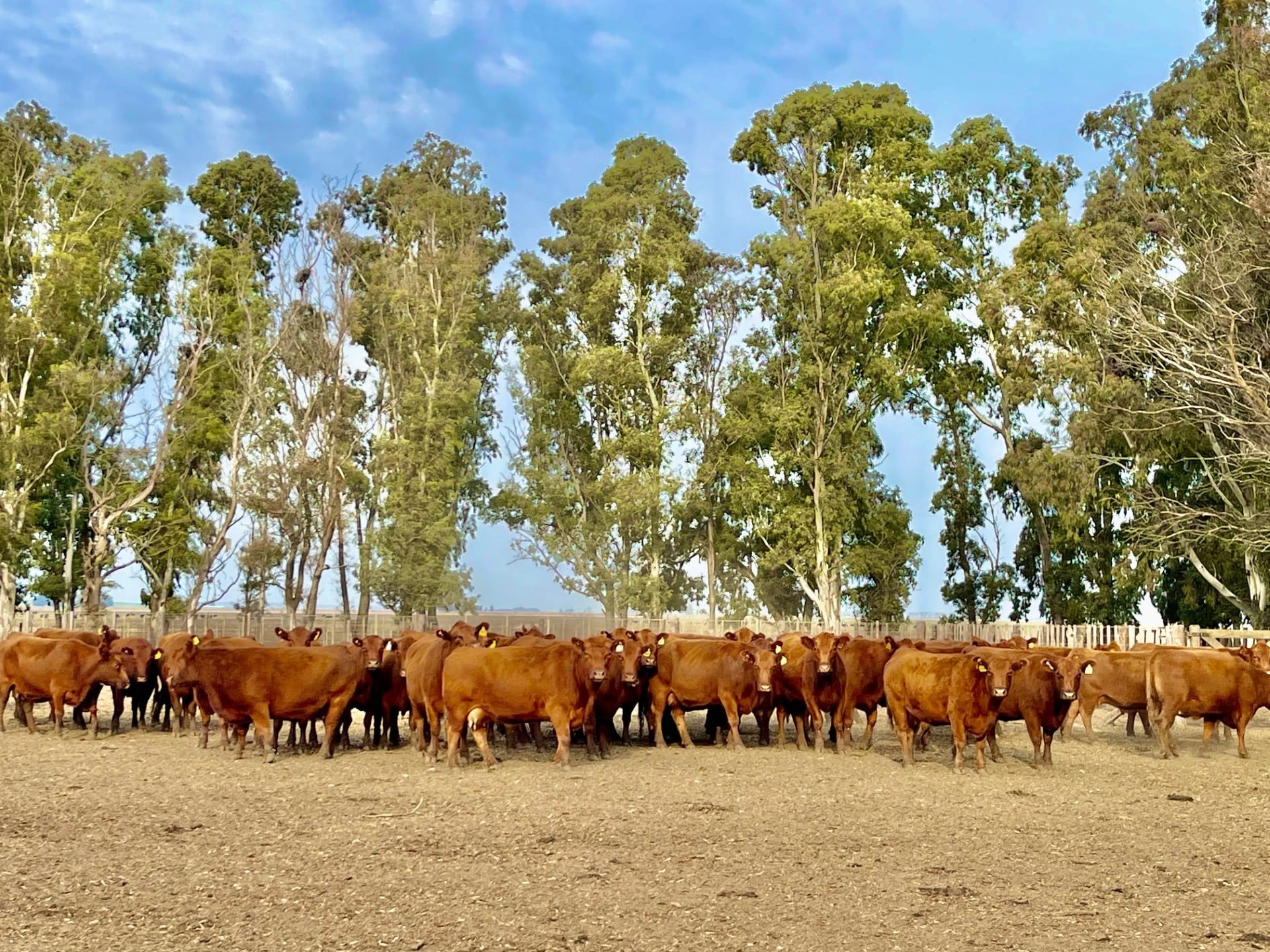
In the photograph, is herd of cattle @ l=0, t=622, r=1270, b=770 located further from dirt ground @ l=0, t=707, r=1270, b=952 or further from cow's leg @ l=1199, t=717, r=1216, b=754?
dirt ground @ l=0, t=707, r=1270, b=952

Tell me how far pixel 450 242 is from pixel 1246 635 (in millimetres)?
33884

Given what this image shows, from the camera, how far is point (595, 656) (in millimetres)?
14688

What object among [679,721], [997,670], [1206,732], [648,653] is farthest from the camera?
[1206,732]

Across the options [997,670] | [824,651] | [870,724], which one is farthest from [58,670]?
[997,670]

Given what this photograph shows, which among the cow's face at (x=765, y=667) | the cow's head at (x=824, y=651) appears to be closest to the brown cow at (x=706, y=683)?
the cow's face at (x=765, y=667)

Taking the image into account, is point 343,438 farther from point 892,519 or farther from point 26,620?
point 892,519

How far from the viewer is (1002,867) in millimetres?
9305

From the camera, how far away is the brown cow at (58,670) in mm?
17734

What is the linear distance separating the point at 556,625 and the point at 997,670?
1266 inches

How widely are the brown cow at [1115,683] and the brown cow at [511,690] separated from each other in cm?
793

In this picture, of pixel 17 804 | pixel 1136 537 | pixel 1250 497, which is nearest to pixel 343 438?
pixel 1136 537

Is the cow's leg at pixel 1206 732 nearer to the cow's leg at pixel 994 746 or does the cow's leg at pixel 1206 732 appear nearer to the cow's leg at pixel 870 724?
the cow's leg at pixel 994 746

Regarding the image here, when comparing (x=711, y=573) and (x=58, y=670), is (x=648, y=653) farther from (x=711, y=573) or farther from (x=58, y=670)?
(x=711, y=573)

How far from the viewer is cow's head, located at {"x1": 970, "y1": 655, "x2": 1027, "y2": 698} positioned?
13867 mm
